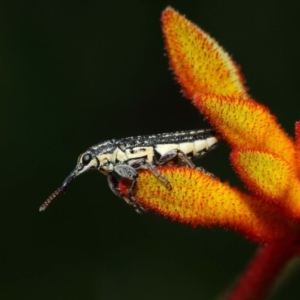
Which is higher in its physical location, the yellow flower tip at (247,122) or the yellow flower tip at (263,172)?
the yellow flower tip at (247,122)

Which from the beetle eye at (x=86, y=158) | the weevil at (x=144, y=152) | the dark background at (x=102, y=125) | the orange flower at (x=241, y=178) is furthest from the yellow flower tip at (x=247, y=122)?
the dark background at (x=102, y=125)

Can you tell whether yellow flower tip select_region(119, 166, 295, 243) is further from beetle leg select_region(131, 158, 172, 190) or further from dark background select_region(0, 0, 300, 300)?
dark background select_region(0, 0, 300, 300)

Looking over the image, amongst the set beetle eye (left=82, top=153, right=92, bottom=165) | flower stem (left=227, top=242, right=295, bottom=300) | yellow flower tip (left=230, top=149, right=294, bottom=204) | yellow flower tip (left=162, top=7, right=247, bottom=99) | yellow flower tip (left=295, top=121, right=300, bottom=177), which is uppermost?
yellow flower tip (left=162, top=7, right=247, bottom=99)

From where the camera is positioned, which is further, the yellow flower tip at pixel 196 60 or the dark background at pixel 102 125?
the dark background at pixel 102 125

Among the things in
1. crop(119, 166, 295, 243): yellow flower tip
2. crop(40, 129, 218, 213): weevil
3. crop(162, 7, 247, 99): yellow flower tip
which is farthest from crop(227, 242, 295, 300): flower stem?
crop(162, 7, 247, 99): yellow flower tip

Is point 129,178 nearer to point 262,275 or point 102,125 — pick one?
point 262,275

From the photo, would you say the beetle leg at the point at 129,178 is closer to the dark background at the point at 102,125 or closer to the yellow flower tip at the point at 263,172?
the yellow flower tip at the point at 263,172

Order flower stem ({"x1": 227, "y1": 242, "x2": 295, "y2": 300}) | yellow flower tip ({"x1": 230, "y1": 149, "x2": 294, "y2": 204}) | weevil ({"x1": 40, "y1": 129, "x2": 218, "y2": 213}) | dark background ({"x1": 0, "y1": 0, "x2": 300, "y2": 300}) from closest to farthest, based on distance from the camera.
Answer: yellow flower tip ({"x1": 230, "y1": 149, "x2": 294, "y2": 204}), flower stem ({"x1": 227, "y1": 242, "x2": 295, "y2": 300}), weevil ({"x1": 40, "y1": 129, "x2": 218, "y2": 213}), dark background ({"x1": 0, "y1": 0, "x2": 300, "y2": 300})
